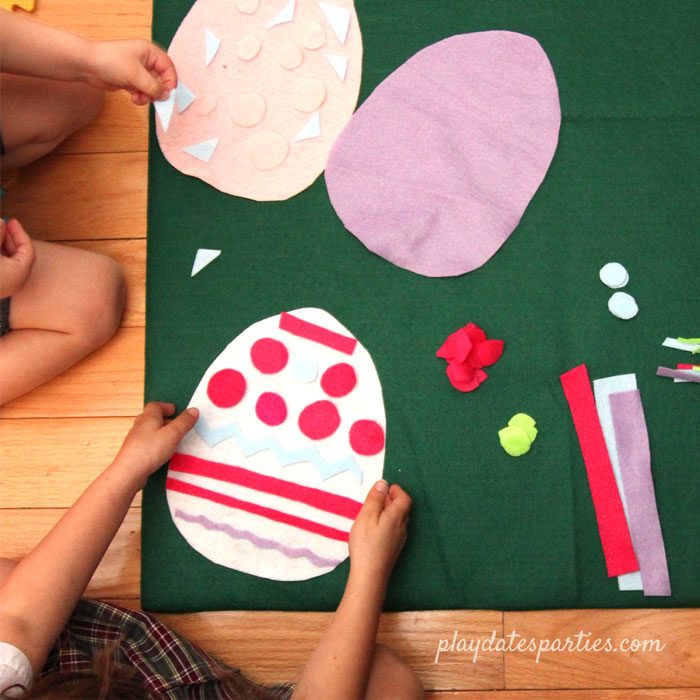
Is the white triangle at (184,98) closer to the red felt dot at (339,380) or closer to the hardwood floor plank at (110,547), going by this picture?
the red felt dot at (339,380)

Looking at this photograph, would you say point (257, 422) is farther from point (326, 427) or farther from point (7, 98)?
point (7, 98)

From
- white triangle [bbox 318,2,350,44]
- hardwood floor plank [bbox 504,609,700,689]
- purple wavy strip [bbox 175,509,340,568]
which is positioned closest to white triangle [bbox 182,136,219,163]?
white triangle [bbox 318,2,350,44]

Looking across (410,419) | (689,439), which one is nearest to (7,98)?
(410,419)

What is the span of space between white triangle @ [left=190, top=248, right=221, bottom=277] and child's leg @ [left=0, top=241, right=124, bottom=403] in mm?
94

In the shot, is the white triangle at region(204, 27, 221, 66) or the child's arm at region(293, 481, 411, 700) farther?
the white triangle at region(204, 27, 221, 66)

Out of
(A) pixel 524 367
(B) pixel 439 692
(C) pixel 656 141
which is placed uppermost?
(C) pixel 656 141

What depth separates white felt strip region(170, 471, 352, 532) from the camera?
88 centimetres

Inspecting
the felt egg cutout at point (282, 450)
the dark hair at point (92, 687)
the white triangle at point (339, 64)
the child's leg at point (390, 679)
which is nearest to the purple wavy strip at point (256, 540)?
the felt egg cutout at point (282, 450)

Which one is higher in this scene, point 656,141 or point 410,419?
point 656,141

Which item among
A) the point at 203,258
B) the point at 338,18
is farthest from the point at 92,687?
the point at 338,18

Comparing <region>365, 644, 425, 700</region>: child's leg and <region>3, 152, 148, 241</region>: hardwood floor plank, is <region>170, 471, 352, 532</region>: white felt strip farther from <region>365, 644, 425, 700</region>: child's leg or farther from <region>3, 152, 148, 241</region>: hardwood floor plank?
<region>3, 152, 148, 241</region>: hardwood floor plank

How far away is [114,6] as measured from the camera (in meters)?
1.01

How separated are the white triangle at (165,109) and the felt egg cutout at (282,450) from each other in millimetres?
295

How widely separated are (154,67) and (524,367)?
1.88 ft
